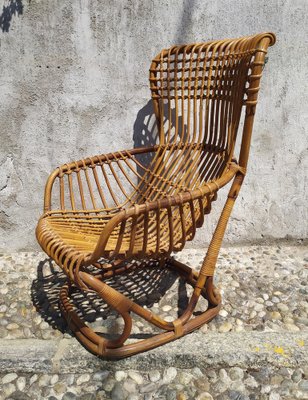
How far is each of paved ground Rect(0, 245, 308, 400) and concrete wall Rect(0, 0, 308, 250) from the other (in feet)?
1.90

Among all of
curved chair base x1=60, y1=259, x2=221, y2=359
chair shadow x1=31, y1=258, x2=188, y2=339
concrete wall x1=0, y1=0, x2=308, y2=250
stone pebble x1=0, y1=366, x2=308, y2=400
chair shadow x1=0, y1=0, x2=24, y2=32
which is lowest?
stone pebble x1=0, y1=366, x2=308, y2=400

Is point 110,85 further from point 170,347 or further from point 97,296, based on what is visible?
point 170,347

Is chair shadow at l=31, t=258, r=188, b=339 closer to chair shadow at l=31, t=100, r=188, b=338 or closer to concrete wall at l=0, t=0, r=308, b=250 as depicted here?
chair shadow at l=31, t=100, r=188, b=338

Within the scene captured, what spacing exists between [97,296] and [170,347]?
1.99 feet

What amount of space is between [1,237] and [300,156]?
6.50 ft

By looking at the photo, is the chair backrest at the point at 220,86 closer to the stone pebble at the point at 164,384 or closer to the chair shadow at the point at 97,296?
the chair shadow at the point at 97,296

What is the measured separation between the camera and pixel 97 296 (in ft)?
7.07

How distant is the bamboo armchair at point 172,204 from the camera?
147 cm

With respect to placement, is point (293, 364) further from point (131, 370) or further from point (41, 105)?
point (41, 105)

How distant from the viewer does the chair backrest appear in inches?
62.6

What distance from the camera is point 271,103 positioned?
7.61 ft

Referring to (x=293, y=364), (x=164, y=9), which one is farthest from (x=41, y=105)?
(x=293, y=364)

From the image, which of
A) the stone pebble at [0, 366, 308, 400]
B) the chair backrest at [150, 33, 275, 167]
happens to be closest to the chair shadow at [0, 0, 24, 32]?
the chair backrest at [150, 33, 275, 167]

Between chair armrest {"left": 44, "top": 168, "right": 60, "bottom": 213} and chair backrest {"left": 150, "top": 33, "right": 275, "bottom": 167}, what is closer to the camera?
chair backrest {"left": 150, "top": 33, "right": 275, "bottom": 167}
